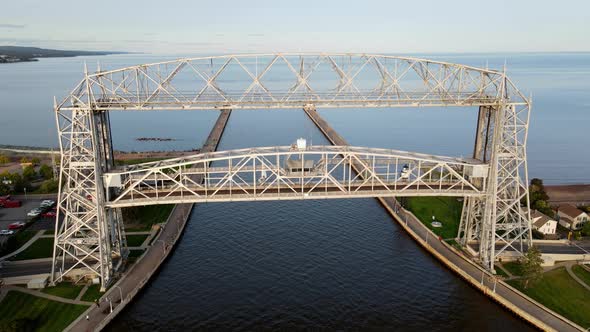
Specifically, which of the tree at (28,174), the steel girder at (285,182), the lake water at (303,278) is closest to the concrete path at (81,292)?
the lake water at (303,278)

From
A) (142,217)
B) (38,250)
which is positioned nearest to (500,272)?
(142,217)

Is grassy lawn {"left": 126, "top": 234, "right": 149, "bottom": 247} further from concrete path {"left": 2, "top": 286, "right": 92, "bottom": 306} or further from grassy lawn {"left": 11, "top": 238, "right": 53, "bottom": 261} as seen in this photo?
concrete path {"left": 2, "top": 286, "right": 92, "bottom": 306}

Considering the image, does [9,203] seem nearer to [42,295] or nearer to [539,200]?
[42,295]

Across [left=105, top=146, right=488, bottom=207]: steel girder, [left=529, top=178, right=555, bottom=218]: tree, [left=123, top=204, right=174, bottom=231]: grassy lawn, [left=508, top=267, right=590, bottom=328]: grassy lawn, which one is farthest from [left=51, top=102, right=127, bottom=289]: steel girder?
[left=529, top=178, right=555, bottom=218]: tree

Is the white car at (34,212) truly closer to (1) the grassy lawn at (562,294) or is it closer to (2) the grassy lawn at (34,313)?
(2) the grassy lawn at (34,313)

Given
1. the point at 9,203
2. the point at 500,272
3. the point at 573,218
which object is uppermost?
the point at 573,218

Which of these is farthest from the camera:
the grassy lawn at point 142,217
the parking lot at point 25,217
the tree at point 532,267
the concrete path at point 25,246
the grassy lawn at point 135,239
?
the parking lot at point 25,217

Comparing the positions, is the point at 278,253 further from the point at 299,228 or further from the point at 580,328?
the point at 580,328
